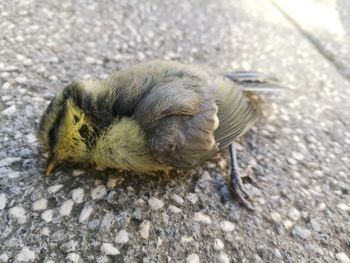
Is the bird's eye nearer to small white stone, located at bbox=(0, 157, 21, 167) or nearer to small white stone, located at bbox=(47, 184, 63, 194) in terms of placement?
small white stone, located at bbox=(47, 184, 63, 194)

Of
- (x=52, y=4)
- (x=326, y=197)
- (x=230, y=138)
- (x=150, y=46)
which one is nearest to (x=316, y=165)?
(x=326, y=197)

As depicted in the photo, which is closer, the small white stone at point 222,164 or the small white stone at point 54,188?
the small white stone at point 54,188

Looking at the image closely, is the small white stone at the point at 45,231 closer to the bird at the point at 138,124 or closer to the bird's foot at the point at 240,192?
the bird at the point at 138,124

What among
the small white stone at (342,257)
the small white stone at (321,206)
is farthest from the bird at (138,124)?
the small white stone at (342,257)

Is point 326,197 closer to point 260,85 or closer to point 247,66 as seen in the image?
point 260,85

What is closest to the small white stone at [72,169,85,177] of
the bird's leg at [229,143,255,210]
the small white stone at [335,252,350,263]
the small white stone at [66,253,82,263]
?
the small white stone at [66,253,82,263]

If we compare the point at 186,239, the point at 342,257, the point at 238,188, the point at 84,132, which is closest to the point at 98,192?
the point at 84,132

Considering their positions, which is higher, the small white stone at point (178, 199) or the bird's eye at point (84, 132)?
the bird's eye at point (84, 132)
